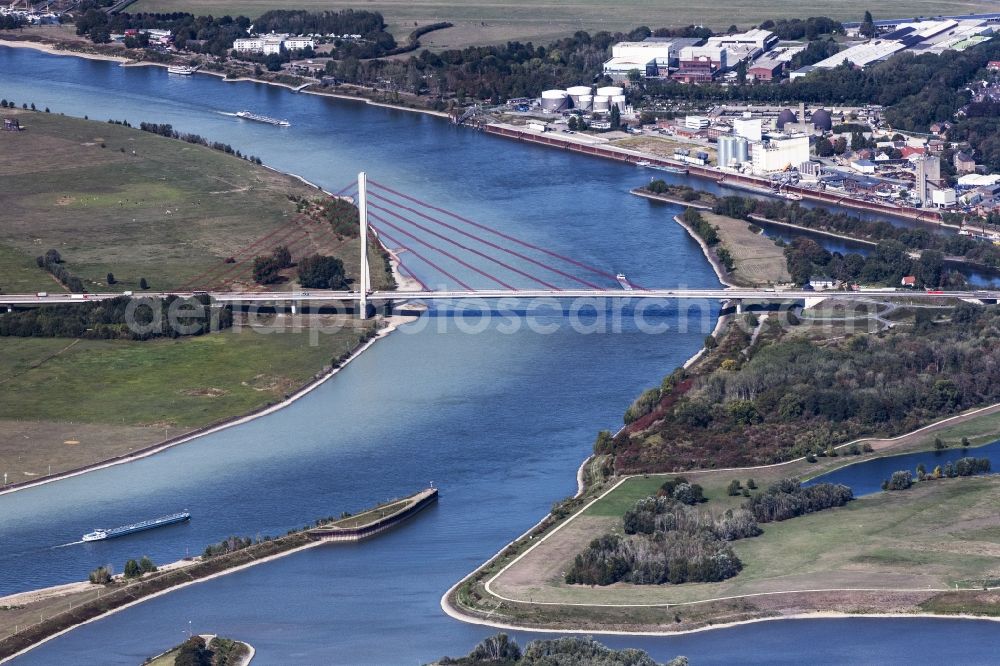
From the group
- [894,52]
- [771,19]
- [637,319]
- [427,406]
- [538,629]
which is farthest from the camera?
[771,19]

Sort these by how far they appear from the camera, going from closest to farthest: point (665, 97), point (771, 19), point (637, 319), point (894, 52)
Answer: point (637, 319) < point (665, 97) < point (894, 52) < point (771, 19)

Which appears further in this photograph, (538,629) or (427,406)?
Result: (427,406)

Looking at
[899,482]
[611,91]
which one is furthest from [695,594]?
[611,91]

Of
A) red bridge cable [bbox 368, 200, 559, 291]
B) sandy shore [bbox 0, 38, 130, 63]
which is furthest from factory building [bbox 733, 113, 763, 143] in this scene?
sandy shore [bbox 0, 38, 130, 63]

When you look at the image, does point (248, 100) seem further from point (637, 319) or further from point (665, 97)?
point (637, 319)

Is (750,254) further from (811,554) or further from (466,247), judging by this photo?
(811,554)

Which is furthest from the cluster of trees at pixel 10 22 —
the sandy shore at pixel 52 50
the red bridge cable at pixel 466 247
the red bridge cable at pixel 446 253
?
the red bridge cable at pixel 446 253

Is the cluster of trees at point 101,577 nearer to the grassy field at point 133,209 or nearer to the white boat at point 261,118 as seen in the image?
the grassy field at point 133,209

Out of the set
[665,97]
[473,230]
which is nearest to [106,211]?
[473,230]
